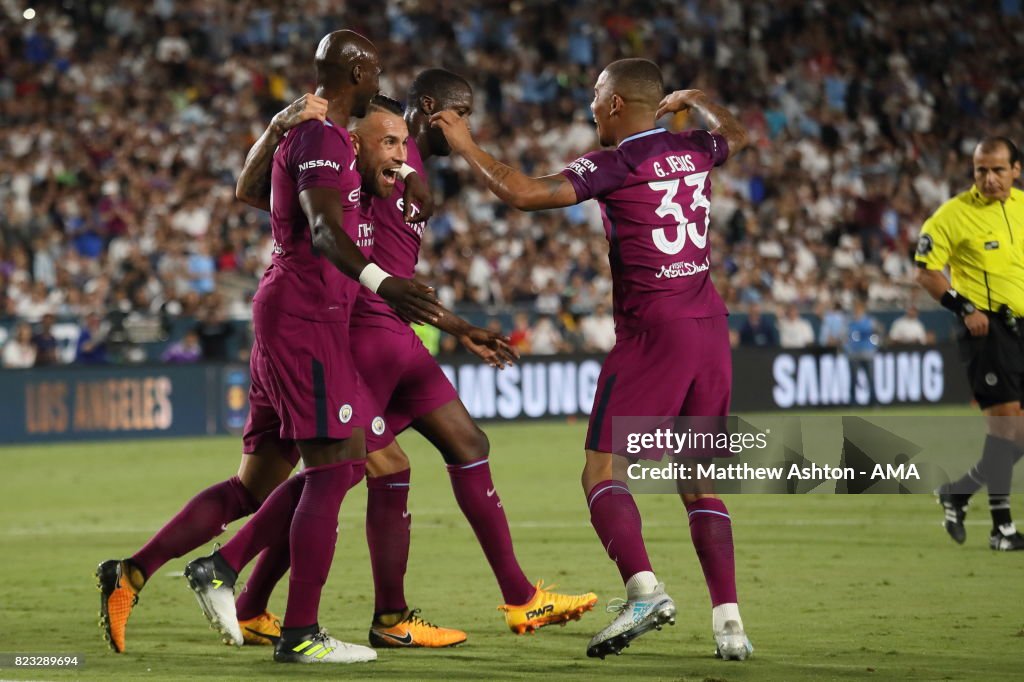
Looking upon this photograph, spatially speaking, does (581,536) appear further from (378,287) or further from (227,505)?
(378,287)

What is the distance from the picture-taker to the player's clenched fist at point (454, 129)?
646 centimetres

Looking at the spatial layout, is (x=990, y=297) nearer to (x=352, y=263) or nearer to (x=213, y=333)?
(x=352, y=263)

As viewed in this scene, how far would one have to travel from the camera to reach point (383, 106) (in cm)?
682

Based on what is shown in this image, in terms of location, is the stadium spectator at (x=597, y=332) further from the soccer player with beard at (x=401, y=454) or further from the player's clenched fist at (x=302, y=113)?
the player's clenched fist at (x=302, y=113)

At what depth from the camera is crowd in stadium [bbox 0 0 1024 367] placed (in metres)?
21.3

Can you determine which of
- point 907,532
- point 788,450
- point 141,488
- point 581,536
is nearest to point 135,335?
point 141,488

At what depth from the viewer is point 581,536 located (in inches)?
415

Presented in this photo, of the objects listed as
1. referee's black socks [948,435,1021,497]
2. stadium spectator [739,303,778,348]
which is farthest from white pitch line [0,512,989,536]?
stadium spectator [739,303,778,348]

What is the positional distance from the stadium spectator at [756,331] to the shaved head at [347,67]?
17449 millimetres

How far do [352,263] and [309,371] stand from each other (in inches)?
24.0

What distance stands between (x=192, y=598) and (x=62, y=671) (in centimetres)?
223

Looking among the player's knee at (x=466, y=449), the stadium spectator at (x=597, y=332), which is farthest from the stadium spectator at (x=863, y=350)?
the player's knee at (x=466, y=449)

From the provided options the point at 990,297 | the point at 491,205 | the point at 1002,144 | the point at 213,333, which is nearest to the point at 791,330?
the point at 491,205

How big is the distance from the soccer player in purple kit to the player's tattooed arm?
0.66m
